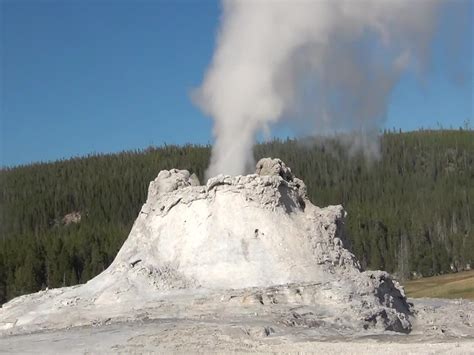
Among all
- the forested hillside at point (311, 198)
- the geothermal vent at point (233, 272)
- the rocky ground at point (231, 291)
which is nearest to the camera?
the rocky ground at point (231, 291)

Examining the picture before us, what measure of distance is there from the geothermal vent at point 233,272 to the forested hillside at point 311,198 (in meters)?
33.7

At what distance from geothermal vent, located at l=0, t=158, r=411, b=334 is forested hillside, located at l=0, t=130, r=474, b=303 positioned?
33726mm

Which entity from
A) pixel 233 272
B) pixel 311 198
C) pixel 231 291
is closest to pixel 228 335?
pixel 231 291

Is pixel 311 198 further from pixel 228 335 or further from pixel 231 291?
pixel 228 335

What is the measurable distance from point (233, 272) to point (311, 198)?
283 ft

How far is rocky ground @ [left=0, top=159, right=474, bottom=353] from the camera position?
18.2 meters

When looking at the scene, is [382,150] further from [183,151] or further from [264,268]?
[264,268]

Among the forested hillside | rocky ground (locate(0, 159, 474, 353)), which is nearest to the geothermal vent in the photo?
rocky ground (locate(0, 159, 474, 353))

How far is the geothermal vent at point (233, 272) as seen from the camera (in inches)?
839

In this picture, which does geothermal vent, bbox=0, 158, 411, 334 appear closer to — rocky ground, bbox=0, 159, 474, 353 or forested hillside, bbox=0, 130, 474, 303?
rocky ground, bbox=0, 159, 474, 353

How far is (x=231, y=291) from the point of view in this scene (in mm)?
22375

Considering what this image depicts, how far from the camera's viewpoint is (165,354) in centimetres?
1641

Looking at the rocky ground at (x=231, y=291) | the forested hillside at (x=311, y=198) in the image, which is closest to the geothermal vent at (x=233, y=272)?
the rocky ground at (x=231, y=291)

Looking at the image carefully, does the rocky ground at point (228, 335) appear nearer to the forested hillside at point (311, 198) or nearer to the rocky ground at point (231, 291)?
the rocky ground at point (231, 291)
